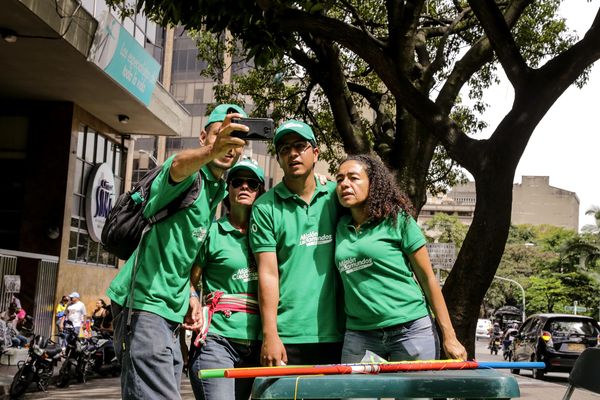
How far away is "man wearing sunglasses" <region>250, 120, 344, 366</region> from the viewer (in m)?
3.61

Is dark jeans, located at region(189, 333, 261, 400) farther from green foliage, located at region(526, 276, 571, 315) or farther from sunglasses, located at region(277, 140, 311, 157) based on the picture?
green foliage, located at region(526, 276, 571, 315)

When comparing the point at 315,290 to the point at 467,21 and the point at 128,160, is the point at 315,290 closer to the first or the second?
the point at 467,21

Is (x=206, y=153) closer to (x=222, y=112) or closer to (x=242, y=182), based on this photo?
(x=222, y=112)

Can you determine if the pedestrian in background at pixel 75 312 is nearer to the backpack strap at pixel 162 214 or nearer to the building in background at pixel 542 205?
the backpack strap at pixel 162 214

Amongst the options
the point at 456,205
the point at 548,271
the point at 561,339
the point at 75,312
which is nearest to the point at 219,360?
the point at 75,312

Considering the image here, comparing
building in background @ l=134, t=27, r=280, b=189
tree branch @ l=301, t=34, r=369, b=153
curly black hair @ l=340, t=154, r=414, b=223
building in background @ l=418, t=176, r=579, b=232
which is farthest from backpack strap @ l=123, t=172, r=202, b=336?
building in background @ l=418, t=176, r=579, b=232

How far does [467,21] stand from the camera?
12414 millimetres

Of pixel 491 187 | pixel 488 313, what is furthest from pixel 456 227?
pixel 491 187

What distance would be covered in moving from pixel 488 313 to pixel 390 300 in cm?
8496

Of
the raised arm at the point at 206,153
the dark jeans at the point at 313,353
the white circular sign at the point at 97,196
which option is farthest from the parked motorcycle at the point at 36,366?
→ the white circular sign at the point at 97,196

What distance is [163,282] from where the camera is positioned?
315 cm

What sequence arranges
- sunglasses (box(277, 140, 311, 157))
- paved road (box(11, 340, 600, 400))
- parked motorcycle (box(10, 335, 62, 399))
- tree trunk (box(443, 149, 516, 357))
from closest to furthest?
sunglasses (box(277, 140, 311, 157)) → tree trunk (box(443, 149, 516, 357)) → parked motorcycle (box(10, 335, 62, 399)) → paved road (box(11, 340, 600, 400))

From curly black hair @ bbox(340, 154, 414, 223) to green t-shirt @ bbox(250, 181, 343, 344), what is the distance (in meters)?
0.24

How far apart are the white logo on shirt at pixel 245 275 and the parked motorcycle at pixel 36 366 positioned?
Result: 27.8 feet
